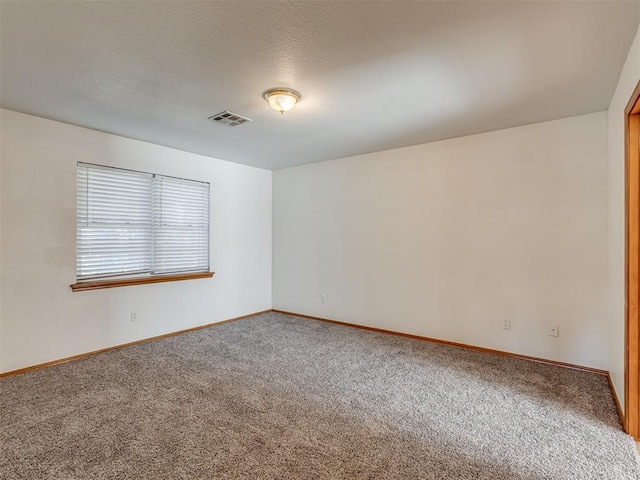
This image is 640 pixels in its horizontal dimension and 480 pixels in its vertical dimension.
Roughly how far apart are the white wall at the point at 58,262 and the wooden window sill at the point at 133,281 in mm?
73

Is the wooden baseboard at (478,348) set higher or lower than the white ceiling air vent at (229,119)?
lower

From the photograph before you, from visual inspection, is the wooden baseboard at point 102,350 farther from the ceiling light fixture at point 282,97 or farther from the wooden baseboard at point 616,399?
the wooden baseboard at point 616,399

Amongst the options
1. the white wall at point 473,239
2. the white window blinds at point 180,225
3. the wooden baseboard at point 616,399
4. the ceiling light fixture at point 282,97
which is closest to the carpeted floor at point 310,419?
the wooden baseboard at point 616,399

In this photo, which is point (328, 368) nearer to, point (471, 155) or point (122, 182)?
point (471, 155)

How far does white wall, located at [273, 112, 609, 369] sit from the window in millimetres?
1614

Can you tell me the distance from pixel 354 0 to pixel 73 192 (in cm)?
334

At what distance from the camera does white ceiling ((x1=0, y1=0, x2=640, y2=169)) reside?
1.68 meters

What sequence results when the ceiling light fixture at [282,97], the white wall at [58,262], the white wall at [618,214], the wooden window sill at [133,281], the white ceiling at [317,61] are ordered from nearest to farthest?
the white ceiling at [317,61] → the white wall at [618,214] → the ceiling light fixture at [282,97] → the white wall at [58,262] → the wooden window sill at [133,281]

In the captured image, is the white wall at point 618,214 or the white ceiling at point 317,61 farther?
the white wall at point 618,214

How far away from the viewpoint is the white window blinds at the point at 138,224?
351cm

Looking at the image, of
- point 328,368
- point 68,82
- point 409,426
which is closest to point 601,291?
point 409,426

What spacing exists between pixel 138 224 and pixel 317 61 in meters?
2.97

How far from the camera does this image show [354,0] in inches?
62.7

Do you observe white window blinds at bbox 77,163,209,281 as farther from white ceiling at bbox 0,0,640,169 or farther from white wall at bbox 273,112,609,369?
white wall at bbox 273,112,609,369
